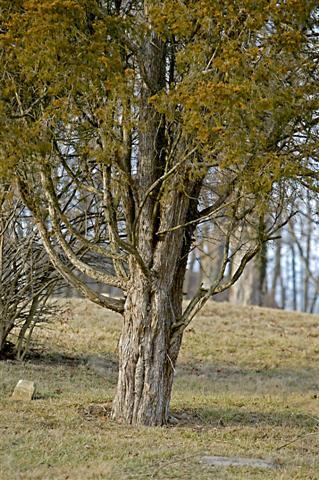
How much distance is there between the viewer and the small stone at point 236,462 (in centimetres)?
645

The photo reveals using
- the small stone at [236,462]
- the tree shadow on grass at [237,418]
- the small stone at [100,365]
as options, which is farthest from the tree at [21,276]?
the small stone at [236,462]

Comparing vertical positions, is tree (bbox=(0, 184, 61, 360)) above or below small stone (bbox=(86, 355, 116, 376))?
above

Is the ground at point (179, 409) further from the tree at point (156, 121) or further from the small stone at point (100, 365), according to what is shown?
the tree at point (156, 121)

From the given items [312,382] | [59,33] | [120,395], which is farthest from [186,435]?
[312,382]

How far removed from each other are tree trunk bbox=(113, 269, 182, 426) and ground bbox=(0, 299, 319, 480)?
28 centimetres

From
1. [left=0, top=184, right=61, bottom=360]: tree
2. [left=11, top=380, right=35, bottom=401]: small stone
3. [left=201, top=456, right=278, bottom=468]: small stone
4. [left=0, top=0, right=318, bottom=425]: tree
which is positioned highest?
[left=0, top=0, right=318, bottom=425]: tree

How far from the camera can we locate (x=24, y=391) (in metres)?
9.02

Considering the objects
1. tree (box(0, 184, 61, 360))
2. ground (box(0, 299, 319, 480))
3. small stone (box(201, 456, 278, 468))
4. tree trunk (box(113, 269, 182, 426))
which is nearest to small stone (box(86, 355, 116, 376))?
ground (box(0, 299, 319, 480))

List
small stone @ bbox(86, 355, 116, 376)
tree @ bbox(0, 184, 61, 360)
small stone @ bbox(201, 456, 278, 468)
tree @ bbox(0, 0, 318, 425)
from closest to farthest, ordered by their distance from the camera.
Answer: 1. small stone @ bbox(201, 456, 278, 468)
2. tree @ bbox(0, 0, 318, 425)
3. tree @ bbox(0, 184, 61, 360)
4. small stone @ bbox(86, 355, 116, 376)

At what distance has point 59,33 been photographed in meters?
6.49

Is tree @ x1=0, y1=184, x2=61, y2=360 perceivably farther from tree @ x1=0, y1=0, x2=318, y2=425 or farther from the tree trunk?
the tree trunk

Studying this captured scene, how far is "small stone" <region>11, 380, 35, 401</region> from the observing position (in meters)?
8.98

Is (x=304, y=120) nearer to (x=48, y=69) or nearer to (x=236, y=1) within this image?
(x=236, y=1)

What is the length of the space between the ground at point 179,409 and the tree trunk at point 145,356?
277 mm
